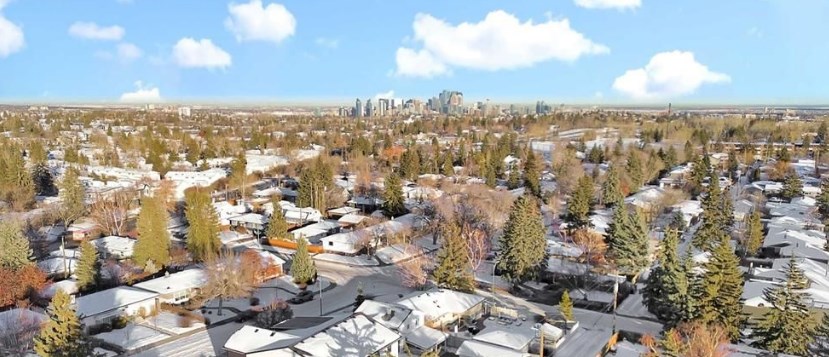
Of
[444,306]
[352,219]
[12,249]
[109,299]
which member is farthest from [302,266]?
[12,249]

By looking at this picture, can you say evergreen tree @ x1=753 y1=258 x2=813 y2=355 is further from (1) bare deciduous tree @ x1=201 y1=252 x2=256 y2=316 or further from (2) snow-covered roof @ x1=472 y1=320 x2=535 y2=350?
(1) bare deciduous tree @ x1=201 y1=252 x2=256 y2=316

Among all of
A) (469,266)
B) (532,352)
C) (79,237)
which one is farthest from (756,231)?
(79,237)

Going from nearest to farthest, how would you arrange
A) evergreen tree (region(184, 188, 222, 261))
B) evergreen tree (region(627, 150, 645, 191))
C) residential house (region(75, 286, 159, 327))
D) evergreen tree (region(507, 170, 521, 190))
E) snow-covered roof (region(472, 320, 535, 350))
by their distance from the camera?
1. snow-covered roof (region(472, 320, 535, 350))
2. residential house (region(75, 286, 159, 327))
3. evergreen tree (region(184, 188, 222, 261))
4. evergreen tree (region(627, 150, 645, 191))
5. evergreen tree (region(507, 170, 521, 190))

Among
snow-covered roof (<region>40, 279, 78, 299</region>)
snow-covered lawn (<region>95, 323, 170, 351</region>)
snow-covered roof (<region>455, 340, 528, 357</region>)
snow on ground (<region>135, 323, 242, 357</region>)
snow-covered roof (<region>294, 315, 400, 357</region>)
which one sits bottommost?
snow on ground (<region>135, 323, 242, 357</region>)

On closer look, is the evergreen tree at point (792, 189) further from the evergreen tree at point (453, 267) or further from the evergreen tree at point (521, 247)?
the evergreen tree at point (453, 267)

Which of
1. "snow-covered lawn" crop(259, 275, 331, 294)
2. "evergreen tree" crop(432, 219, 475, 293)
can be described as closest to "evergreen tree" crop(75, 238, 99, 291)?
"snow-covered lawn" crop(259, 275, 331, 294)

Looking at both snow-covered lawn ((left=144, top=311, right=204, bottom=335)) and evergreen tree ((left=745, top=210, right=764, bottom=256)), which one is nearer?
snow-covered lawn ((left=144, top=311, right=204, bottom=335))
